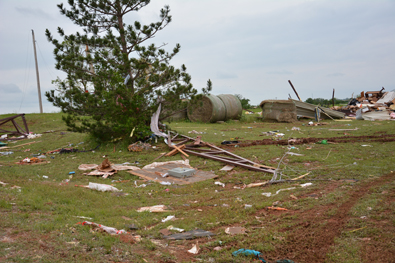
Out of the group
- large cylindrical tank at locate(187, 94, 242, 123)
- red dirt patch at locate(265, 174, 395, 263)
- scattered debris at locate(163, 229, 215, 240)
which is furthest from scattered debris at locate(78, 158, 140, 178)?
large cylindrical tank at locate(187, 94, 242, 123)

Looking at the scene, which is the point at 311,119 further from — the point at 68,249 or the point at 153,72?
the point at 68,249

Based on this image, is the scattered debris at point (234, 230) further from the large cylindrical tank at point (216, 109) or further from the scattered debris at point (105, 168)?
the large cylindrical tank at point (216, 109)

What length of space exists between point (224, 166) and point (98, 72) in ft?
19.4

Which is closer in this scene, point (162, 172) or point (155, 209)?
point (155, 209)

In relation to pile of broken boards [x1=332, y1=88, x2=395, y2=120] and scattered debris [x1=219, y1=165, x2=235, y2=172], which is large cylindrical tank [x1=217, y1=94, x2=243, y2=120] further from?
scattered debris [x1=219, y1=165, x2=235, y2=172]

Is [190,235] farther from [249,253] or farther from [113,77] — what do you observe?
[113,77]

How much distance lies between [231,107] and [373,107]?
10.7 m

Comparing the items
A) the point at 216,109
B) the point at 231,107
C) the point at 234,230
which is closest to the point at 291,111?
the point at 231,107

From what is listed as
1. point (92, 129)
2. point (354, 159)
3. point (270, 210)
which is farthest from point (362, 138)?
point (92, 129)

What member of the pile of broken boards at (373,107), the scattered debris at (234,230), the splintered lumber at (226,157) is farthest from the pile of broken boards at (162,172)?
the pile of broken boards at (373,107)

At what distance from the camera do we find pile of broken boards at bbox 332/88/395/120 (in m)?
18.1

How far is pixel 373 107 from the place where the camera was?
20.9m

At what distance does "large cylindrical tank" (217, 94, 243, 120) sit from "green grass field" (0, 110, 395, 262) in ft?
39.7

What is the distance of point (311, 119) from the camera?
19234 millimetres
